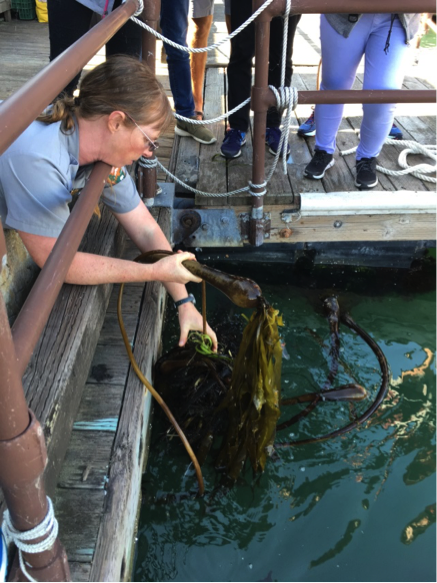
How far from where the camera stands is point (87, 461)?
1654mm

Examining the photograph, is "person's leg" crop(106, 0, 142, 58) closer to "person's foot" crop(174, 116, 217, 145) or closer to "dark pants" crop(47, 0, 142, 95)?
"dark pants" crop(47, 0, 142, 95)

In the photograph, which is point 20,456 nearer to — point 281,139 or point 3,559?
point 3,559

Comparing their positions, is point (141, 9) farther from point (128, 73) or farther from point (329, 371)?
point (329, 371)

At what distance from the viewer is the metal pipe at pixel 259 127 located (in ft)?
8.25

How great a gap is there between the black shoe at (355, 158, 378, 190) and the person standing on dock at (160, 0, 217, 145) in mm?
1072

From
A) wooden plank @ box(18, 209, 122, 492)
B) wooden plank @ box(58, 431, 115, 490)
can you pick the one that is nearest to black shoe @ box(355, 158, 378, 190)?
wooden plank @ box(18, 209, 122, 492)

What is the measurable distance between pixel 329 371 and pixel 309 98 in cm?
150

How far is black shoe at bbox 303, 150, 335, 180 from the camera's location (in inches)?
129

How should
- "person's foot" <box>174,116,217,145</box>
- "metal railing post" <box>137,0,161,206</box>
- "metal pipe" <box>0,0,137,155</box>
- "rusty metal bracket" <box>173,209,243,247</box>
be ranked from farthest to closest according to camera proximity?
"person's foot" <box>174,116,217,145</box> < "rusty metal bracket" <box>173,209,243,247</box> < "metal railing post" <box>137,0,161,206</box> < "metal pipe" <box>0,0,137,155</box>

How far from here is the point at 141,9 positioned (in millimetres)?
2330

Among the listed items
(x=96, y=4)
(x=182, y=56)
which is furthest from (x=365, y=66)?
(x=96, y=4)

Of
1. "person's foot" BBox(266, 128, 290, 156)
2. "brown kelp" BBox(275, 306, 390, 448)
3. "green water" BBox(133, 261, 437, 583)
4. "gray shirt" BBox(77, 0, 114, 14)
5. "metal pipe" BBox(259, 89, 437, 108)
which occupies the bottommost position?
"green water" BBox(133, 261, 437, 583)

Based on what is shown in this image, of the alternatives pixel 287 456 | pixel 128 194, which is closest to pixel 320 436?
pixel 287 456

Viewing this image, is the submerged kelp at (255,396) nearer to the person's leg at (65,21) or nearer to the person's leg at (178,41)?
the person's leg at (65,21)
